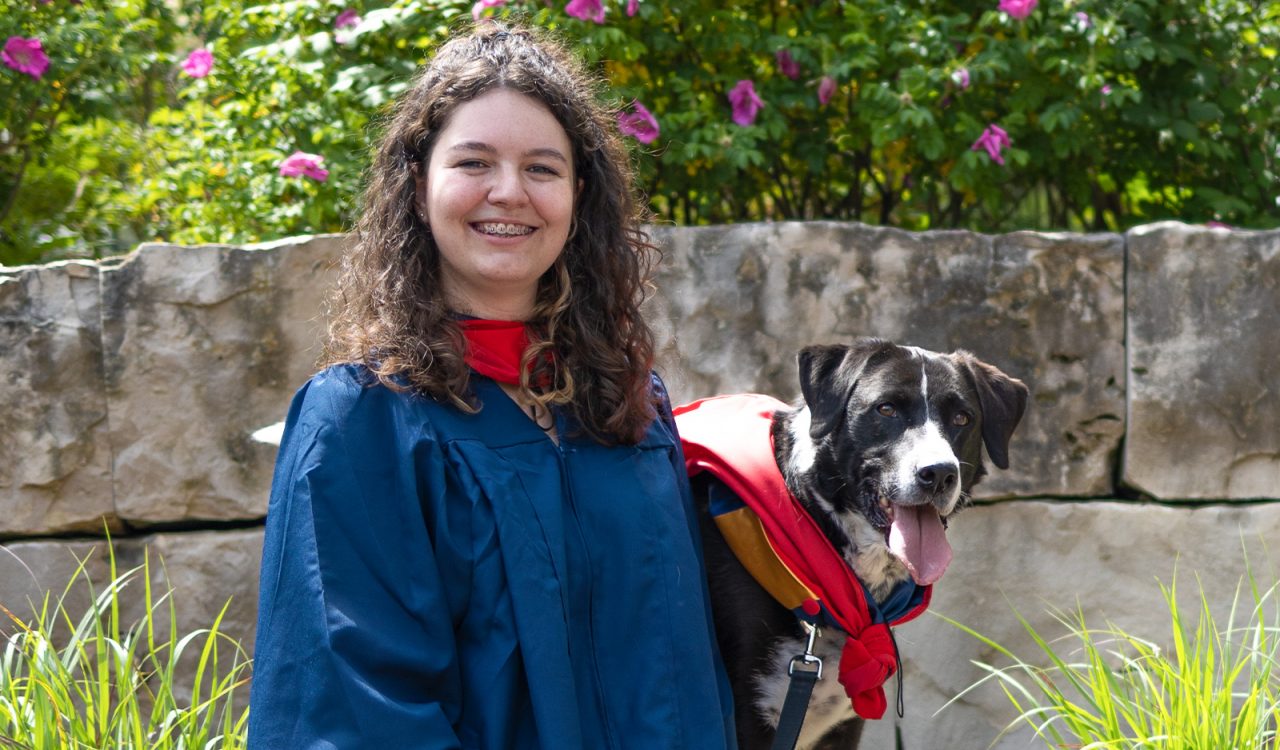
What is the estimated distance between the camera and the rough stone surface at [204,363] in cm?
317

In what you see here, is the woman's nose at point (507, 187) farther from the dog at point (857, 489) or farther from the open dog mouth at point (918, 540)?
the open dog mouth at point (918, 540)

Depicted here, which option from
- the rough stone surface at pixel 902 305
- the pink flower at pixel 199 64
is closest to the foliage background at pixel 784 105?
the pink flower at pixel 199 64

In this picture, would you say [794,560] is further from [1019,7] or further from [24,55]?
[24,55]

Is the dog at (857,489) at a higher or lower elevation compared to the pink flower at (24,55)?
lower

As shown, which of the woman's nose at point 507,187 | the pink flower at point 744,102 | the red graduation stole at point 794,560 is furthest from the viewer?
the pink flower at point 744,102

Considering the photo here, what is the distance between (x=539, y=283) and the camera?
2062 mm

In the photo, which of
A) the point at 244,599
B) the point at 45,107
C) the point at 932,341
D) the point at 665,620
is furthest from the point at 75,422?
the point at 932,341

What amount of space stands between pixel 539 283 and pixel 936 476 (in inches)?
38.0

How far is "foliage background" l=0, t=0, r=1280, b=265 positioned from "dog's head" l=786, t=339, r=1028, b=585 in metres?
1.13

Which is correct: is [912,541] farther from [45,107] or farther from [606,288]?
[45,107]

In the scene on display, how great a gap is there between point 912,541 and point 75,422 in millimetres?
2190

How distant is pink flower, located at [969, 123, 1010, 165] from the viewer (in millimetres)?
3721

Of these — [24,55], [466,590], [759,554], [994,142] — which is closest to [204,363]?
[24,55]

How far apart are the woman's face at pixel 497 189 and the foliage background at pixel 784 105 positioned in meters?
1.59
